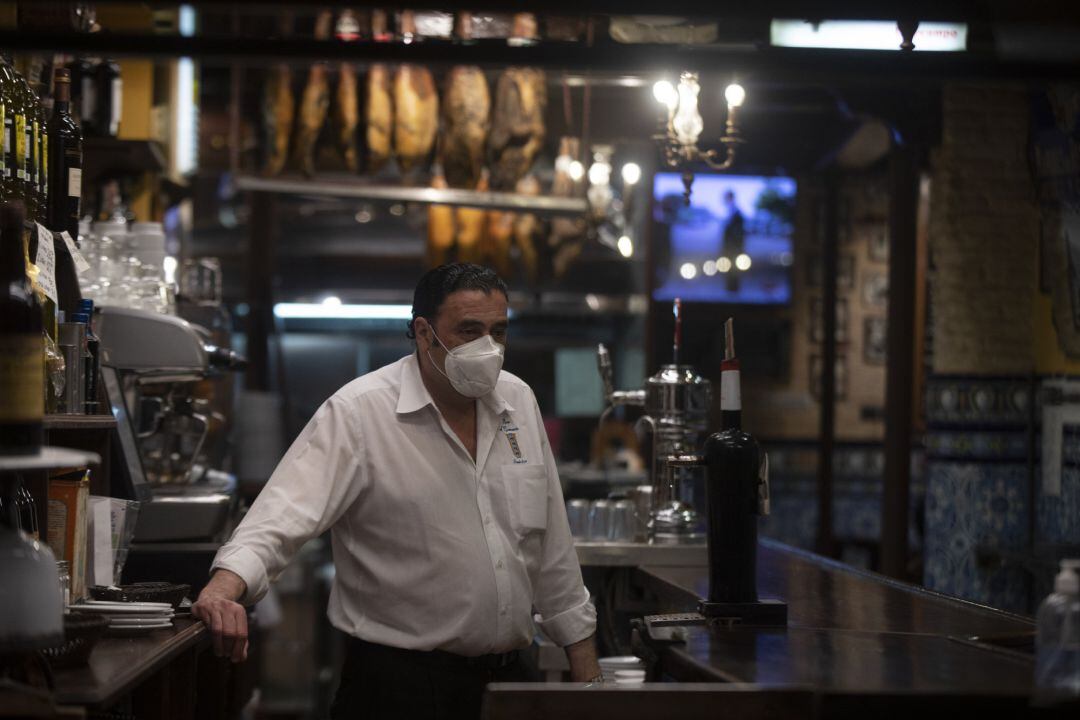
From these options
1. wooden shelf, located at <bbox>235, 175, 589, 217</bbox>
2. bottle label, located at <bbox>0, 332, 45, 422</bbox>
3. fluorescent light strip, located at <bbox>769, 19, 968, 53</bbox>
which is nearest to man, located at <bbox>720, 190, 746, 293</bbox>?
wooden shelf, located at <bbox>235, 175, 589, 217</bbox>

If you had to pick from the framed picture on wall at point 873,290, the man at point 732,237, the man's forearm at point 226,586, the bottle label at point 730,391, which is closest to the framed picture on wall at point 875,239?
the framed picture on wall at point 873,290

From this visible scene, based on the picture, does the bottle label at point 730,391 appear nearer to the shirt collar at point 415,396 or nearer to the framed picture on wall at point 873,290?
the shirt collar at point 415,396

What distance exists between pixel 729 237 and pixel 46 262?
7.17 metres

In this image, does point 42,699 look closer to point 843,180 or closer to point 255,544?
point 255,544

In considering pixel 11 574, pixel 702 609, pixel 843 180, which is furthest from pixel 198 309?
pixel 843 180

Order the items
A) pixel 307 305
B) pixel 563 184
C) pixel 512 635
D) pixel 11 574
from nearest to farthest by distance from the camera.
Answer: pixel 11 574 → pixel 512 635 → pixel 563 184 → pixel 307 305

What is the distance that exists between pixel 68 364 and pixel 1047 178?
5275mm

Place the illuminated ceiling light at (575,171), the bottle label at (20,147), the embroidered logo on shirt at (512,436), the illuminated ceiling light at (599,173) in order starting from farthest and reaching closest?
1. the illuminated ceiling light at (575,171)
2. the illuminated ceiling light at (599,173)
3. the embroidered logo on shirt at (512,436)
4. the bottle label at (20,147)

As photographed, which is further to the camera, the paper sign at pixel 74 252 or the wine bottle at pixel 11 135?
the paper sign at pixel 74 252

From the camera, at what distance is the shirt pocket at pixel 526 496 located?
142 inches

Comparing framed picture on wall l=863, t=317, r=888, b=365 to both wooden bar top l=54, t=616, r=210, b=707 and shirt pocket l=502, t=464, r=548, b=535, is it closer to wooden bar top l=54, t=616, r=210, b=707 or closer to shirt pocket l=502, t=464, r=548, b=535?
shirt pocket l=502, t=464, r=548, b=535

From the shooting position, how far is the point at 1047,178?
7102mm

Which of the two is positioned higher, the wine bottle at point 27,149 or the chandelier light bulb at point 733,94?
the chandelier light bulb at point 733,94

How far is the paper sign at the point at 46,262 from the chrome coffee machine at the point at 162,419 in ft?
2.43
